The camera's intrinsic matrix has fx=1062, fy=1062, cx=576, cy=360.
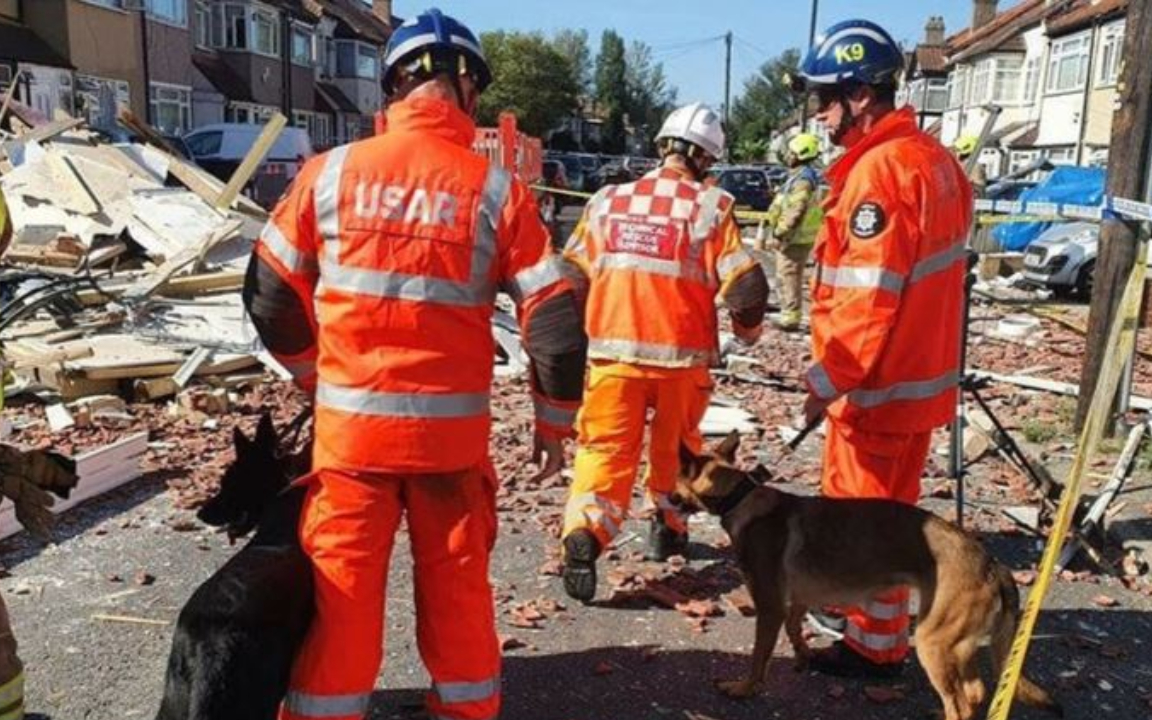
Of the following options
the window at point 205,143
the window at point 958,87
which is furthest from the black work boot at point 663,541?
the window at point 958,87

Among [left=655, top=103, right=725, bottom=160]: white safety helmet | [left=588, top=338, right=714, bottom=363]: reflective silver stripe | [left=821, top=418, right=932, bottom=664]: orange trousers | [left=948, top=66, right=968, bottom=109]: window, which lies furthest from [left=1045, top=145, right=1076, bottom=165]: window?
[left=821, top=418, right=932, bottom=664]: orange trousers

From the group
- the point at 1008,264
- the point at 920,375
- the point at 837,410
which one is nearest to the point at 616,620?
the point at 837,410


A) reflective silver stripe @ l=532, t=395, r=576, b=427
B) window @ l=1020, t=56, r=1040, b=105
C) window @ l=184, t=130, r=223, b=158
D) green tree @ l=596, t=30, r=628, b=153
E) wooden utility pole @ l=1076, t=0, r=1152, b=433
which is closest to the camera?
reflective silver stripe @ l=532, t=395, r=576, b=427

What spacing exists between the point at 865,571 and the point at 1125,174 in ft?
13.9

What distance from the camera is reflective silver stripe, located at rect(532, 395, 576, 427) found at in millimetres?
3184

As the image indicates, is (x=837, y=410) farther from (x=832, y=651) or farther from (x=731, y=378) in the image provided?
(x=731, y=378)

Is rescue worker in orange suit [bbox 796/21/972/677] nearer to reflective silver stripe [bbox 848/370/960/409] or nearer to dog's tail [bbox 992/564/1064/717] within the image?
reflective silver stripe [bbox 848/370/960/409]

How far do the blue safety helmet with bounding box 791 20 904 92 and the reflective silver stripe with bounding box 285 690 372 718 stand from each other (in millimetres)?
2599

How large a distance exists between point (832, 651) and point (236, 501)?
2341 millimetres

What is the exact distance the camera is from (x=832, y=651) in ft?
13.7

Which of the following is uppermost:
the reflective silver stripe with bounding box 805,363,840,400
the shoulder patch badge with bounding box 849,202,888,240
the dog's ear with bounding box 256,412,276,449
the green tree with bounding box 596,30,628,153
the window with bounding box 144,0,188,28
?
the green tree with bounding box 596,30,628,153

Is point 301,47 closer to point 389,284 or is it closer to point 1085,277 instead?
point 1085,277

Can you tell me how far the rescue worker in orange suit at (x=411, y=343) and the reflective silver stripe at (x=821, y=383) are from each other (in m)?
1.00

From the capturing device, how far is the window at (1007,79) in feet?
153
